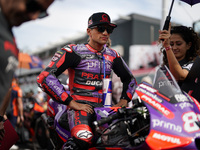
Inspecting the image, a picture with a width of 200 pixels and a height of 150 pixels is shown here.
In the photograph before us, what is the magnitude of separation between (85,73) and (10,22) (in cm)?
176

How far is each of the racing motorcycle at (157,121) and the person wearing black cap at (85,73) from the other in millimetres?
602

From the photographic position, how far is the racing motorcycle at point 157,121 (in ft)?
6.78

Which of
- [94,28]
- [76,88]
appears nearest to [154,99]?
[76,88]

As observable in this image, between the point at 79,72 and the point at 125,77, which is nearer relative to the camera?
the point at 79,72

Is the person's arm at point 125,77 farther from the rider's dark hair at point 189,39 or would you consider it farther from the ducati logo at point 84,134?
the ducati logo at point 84,134

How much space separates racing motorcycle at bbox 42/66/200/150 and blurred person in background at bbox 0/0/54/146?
0.83 m

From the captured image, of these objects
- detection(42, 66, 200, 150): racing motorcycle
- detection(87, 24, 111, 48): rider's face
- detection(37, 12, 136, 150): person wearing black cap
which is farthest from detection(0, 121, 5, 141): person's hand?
detection(87, 24, 111, 48): rider's face

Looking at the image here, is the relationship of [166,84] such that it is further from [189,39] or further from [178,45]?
[189,39]

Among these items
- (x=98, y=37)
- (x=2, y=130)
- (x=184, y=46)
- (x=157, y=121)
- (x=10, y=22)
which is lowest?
(x=2, y=130)

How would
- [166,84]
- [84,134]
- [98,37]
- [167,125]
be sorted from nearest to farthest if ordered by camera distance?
[167,125] < [166,84] < [84,134] < [98,37]

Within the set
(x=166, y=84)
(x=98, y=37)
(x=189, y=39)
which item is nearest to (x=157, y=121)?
(x=166, y=84)

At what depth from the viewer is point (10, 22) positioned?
1.85 metres

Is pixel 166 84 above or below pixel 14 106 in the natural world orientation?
above

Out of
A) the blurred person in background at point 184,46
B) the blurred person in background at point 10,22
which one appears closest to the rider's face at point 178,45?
the blurred person in background at point 184,46
